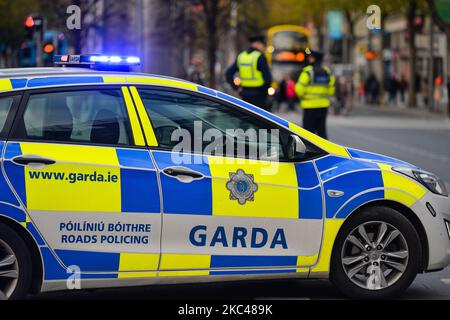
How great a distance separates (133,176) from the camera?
645cm

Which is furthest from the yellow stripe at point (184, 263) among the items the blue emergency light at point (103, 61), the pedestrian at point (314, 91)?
the pedestrian at point (314, 91)

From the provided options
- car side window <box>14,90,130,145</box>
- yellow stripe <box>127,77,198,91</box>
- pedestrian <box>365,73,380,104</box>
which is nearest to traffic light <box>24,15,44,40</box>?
yellow stripe <box>127,77,198,91</box>

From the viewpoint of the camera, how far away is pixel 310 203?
679cm

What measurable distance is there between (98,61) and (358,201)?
1.89 meters

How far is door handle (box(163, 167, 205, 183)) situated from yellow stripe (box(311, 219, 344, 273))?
2.81 feet

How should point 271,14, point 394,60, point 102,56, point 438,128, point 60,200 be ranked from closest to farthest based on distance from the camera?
point 60,200 < point 102,56 < point 438,128 < point 394,60 < point 271,14

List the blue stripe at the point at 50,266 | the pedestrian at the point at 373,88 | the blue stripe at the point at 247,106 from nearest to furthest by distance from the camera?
the blue stripe at the point at 50,266 < the blue stripe at the point at 247,106 < the pedestrian at the point at 373,88

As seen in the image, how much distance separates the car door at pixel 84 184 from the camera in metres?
6.33

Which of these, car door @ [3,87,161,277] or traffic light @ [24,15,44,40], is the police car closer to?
car door @ [3,87,161,277]

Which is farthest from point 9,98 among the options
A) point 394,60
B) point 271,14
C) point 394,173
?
point 271,14

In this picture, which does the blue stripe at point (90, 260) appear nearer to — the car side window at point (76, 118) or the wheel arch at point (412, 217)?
the car side window at point (76, 118)
